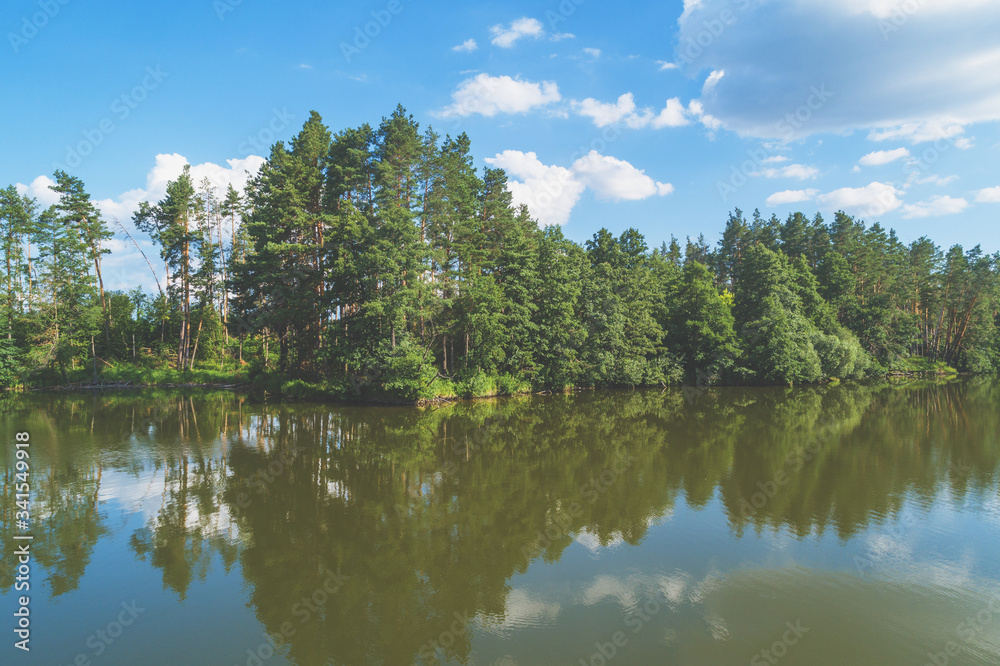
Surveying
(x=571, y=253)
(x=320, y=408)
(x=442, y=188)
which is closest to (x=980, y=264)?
(x=571, y=253)

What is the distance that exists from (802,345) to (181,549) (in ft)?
135

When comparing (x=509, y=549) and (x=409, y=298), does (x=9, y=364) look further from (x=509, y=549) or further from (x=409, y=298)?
(x=509, y=549)

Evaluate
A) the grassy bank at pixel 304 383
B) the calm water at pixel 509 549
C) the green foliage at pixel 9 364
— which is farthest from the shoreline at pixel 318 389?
the calm water at pixel 509 549

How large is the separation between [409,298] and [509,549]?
18184mm

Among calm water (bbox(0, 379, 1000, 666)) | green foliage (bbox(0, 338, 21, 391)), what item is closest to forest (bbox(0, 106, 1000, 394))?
green foliage (bbox(0, 338, 21, 391))

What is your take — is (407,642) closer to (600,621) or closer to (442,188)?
(600,621)

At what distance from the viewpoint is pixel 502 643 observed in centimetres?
689

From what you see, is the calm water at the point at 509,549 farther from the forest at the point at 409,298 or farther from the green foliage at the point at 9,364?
the green foliage at the point at 9,364

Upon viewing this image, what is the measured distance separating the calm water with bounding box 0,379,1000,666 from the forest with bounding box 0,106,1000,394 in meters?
11.3

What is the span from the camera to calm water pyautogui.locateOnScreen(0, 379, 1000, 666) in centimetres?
696

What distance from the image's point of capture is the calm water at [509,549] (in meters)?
6.96

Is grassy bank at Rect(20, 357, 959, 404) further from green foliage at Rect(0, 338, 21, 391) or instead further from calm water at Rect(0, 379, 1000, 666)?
calm water at Rect(0, 379, 1000, 666)

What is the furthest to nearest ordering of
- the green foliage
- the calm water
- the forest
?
the green foliage → the forest → the calm water

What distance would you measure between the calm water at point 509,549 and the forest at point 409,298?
1130 centimetres
